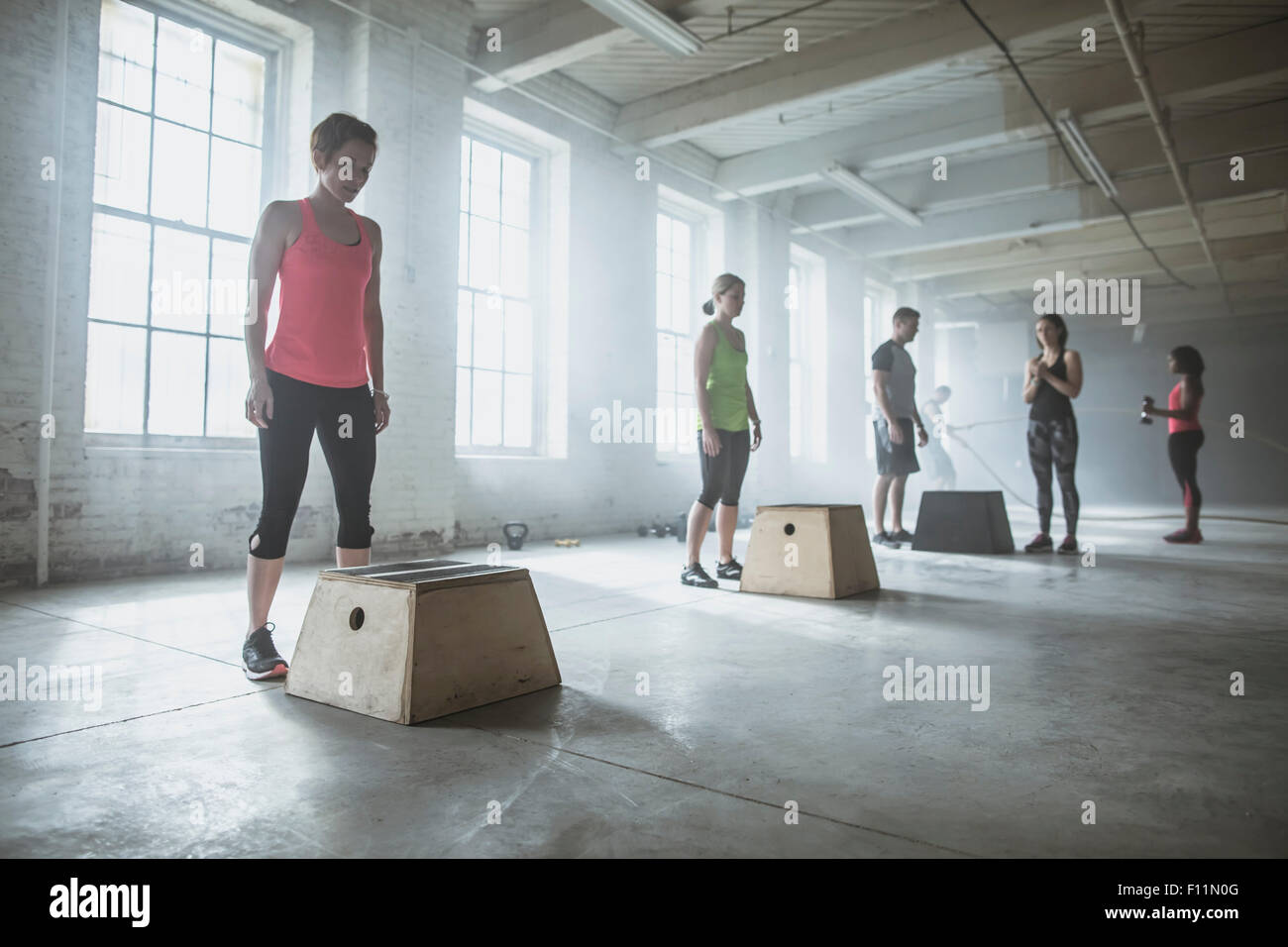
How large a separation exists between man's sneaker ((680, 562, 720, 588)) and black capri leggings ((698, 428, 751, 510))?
1.18ft

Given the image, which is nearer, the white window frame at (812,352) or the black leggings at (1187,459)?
the black leggings at (1187,459)

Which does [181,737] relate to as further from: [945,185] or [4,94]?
[945,185]

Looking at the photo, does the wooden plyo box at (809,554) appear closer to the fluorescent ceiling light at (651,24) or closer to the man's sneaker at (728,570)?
the man's sneaker at (728,570)

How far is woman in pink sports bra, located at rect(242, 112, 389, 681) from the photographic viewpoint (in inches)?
91.8

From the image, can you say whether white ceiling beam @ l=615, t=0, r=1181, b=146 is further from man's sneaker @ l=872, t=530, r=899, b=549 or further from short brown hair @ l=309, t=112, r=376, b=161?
short brown hair @ l=309, t=112, r=376, b=161

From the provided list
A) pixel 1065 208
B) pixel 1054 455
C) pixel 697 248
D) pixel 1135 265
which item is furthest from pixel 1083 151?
pixel 1135 265

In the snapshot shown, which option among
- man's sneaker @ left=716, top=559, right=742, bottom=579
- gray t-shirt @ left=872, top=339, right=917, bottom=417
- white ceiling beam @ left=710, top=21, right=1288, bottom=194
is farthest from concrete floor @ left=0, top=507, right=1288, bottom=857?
white ceiling beam @ left=710, top=21, right=1288, bottom=194

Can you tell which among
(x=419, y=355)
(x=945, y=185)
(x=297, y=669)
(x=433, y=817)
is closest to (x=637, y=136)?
(x=419, y=355)

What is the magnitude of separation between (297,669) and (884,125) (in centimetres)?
787

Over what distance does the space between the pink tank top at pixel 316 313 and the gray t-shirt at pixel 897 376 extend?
4.39 m

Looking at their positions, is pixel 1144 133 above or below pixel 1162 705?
above

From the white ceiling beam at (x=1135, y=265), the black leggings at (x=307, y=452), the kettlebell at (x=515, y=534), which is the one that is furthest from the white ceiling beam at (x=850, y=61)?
the white ceiling beam at (x=1135, y=265)

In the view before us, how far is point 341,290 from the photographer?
244cm

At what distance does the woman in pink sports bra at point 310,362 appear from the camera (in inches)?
91.8
